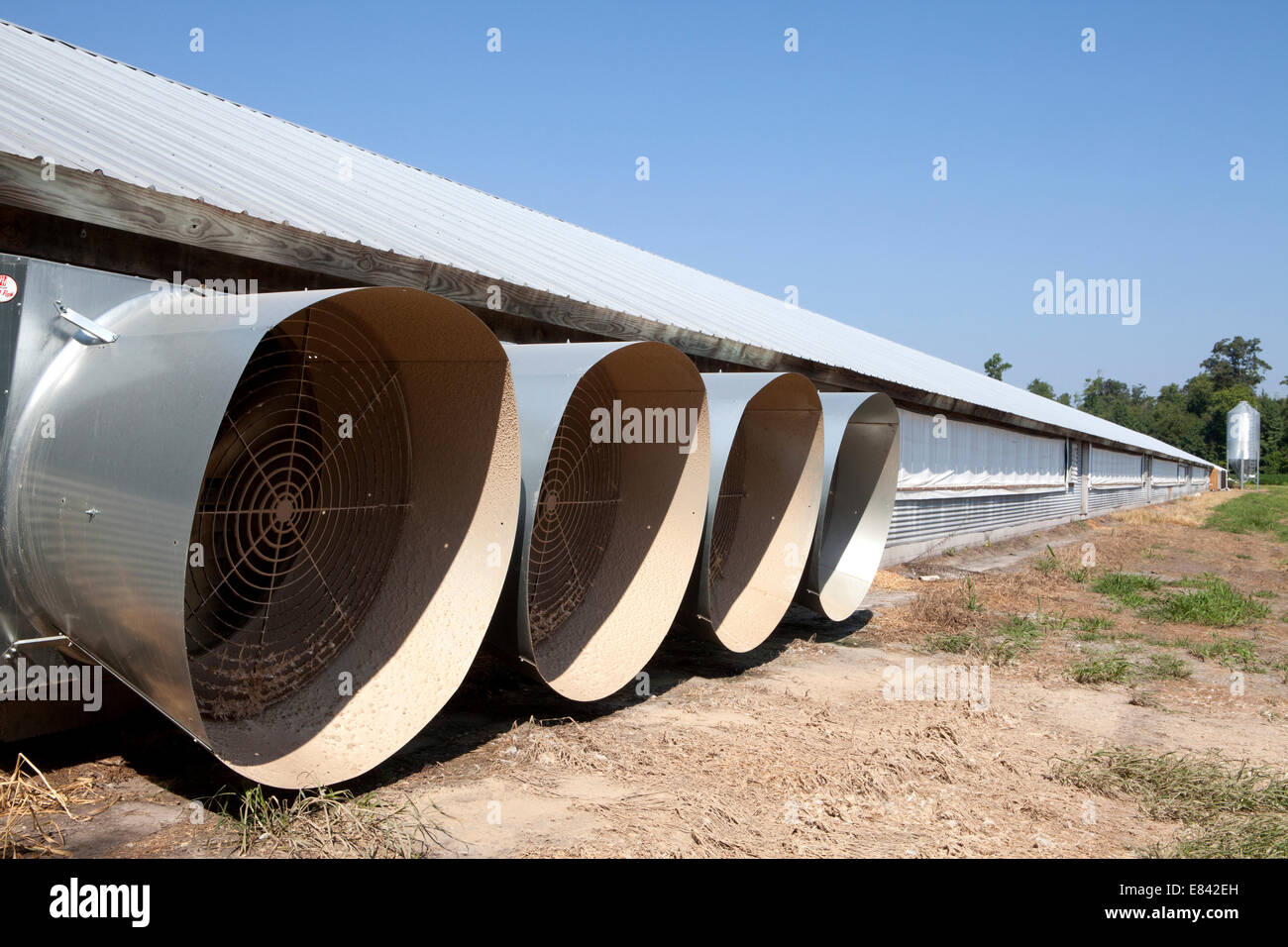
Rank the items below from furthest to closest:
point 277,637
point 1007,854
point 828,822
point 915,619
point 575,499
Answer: point 915,619 → point 575,499 → point 277,637 → point 828,822 → point 1007,854

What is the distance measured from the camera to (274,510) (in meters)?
4.17

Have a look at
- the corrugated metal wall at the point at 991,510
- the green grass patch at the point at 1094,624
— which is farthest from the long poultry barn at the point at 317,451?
the corrugated metal wall at the point at 991,510

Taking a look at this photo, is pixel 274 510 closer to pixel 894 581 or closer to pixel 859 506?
pixel 859 506

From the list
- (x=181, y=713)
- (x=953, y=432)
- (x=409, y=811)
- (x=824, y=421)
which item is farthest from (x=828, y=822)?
(x=953, y=432)

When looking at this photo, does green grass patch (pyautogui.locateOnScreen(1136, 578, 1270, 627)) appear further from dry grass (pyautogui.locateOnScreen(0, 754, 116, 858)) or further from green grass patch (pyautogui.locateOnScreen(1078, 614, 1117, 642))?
dry grass (pyautogui.locateOnScreen(0, 754, 116, 858))

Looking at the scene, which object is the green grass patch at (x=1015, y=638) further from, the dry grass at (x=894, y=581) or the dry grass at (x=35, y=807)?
the dry grass at (x=35, y=807)

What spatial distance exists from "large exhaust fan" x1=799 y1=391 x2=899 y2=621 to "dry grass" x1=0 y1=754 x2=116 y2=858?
539cm

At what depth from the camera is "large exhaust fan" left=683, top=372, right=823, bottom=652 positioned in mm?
6570

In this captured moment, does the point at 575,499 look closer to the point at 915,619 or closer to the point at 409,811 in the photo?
the point at 409,811

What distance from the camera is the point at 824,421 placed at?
7051 millimetres

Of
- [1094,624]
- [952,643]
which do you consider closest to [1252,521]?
[1094,624]

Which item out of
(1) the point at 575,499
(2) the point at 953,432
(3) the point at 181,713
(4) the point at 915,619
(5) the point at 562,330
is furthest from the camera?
(2) the point at 953,432

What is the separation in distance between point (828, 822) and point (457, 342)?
272 centimetres

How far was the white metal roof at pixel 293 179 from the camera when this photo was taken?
15.0 feet
